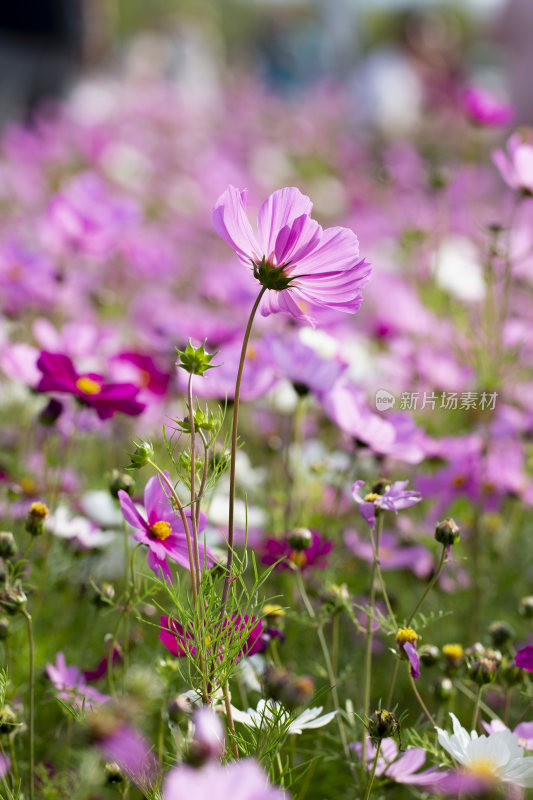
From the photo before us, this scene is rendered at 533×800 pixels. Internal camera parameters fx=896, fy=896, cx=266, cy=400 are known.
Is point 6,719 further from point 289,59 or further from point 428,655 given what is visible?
point 289,59

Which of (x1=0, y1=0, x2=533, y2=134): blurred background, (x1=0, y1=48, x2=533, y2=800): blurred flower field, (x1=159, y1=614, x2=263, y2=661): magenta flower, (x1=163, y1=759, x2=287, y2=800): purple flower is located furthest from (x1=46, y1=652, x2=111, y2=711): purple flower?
(x1=0, y1=0, x2=533, y2=134): blurred background

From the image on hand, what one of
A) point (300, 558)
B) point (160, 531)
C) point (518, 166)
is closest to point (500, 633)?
point (300, 558)

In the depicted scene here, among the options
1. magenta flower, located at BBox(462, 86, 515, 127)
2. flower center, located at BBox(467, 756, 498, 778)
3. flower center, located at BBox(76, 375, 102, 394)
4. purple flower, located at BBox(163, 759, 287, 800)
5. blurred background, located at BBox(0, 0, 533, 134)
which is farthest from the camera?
blurred background, located at BBox(0, 0, 533, 134)

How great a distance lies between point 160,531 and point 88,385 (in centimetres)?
22

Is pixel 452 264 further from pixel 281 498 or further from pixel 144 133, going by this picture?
pixel 144 133

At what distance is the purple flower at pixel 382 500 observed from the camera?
56 cm

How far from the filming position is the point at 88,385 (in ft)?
2.44

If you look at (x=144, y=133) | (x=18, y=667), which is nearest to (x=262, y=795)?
(x=18, y=667)

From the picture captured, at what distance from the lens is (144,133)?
3.88 m

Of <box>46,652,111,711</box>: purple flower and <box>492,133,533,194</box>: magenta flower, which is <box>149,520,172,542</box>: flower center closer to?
<box>46,652,111,711</box>: purple flower

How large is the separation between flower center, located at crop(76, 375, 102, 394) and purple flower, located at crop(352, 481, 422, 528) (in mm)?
257

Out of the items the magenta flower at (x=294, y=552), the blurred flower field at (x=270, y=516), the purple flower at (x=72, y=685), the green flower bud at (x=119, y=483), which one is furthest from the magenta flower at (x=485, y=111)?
the purple flower at (x=72, y=685)

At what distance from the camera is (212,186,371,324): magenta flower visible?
51cm

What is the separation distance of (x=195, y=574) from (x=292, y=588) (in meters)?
0.44
